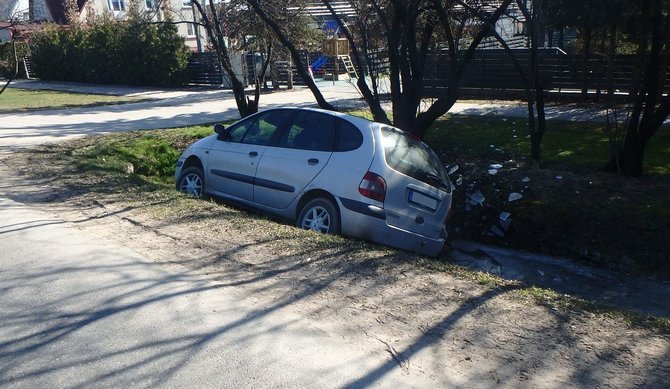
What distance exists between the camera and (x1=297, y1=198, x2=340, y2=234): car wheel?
7.34 meters

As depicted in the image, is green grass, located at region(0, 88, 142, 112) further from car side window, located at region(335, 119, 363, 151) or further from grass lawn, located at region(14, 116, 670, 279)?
car side window, located at region(335, 119, 363, 151)

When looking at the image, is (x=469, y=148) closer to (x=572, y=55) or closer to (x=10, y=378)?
(x=572, y=55)

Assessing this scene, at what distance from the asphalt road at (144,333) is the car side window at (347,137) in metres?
2.72

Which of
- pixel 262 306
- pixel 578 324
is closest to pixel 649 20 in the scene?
pixel 578 324

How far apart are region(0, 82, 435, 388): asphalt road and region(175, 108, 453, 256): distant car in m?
2.27

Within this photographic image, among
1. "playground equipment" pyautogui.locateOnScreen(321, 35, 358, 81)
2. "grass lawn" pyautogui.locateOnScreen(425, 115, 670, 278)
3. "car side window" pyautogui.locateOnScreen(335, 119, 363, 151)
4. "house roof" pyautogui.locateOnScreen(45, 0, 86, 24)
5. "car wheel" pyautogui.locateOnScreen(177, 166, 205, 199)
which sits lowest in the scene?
"grass lawn" pyautogui.locateOnScreen(425, 115, 670, 278)

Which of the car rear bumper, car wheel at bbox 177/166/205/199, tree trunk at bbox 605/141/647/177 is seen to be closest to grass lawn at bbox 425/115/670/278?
tree trunk at bbox 605/141/647/177

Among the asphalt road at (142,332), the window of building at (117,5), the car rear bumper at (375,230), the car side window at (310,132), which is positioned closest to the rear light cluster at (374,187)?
the car rear bumper at (375,230)

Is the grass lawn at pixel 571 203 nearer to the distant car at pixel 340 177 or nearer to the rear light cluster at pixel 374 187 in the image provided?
the distant car at pixel 340 177

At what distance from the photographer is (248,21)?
16375 millimetres

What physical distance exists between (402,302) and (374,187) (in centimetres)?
234

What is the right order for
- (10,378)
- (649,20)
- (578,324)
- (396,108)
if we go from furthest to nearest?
1. (396,108)
2. (649,20)
3. (578,324)
4. (10,378)

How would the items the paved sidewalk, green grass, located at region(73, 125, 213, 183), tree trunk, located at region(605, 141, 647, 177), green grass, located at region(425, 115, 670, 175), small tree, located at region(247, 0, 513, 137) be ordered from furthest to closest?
the paved sidewalk, green grass, located at region(425, 115, 670, 175), green grass, located at region(73, 125, 213, 183), tree trunk, located at region(605, 141, 647, 177), small tree, located at region(247, 0, 513, 137)

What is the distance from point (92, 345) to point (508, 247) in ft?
21.9
